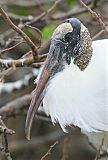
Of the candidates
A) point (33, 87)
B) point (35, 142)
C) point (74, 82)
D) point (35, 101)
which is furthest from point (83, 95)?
point (35, 142)

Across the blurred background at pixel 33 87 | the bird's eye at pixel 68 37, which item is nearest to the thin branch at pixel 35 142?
the blurred background at pixel 33 87

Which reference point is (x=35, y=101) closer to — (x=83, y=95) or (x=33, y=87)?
(x=83, y=95)

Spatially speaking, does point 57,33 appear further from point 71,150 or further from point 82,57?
point 71,150

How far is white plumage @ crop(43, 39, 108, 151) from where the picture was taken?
6.81 ft

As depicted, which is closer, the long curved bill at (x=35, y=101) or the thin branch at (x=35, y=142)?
the long curved bill at (x=35, y=101)

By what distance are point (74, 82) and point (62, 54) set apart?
12 cm

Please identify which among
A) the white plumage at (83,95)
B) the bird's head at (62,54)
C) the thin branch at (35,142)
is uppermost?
the bird's head at (62,54)

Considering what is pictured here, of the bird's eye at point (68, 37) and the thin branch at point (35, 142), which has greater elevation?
the bird's eye at point (68, 37)

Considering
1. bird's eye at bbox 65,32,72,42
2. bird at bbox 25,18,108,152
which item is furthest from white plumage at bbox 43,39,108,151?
bird's eye at bbox 65,32,72,42

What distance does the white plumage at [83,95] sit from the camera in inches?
81.7

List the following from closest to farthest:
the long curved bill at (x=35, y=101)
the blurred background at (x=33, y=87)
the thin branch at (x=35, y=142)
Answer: the long curved bill at (x=35, y=101) → the blurred background at (x=33, y=87) → the thin branch at (x=35, y=142)

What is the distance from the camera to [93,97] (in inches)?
81.6

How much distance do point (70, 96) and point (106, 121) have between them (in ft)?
0.53

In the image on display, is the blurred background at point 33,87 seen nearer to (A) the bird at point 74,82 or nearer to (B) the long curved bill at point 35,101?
(A) the bird at point 74,82
